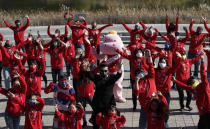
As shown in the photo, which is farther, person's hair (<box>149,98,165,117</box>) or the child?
the child

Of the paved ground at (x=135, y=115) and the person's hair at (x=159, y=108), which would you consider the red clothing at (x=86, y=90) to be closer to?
the paved ground at (x=135, y=115)

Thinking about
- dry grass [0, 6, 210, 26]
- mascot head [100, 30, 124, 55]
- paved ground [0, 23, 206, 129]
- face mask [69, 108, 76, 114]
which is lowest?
paved ground [0, 23, 206, 129]

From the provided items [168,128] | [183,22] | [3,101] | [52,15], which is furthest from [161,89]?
[52,15]

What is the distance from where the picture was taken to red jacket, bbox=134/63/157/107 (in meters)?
7.93

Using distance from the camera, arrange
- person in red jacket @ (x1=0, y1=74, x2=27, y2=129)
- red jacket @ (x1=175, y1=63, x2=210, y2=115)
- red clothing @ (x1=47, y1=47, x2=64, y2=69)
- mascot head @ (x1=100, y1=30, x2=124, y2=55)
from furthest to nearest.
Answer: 1. red clothing @ (x1=47, y1=47, x2=64, y2=69)
2. mascot head @ (x1=100, y1=30, x2=124, y2=55)
3. person in red jacket @ (x1=0, y1=74, x2=27, y2=129)
4. red jacket @ (x1=175, y1=63, x2=210, y2=115)

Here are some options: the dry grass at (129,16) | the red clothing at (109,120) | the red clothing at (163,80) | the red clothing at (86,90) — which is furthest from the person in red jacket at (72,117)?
the dry grass at (129,16)

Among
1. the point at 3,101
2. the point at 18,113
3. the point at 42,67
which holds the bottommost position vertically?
the point at 3,101

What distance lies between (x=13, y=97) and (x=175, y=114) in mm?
4297

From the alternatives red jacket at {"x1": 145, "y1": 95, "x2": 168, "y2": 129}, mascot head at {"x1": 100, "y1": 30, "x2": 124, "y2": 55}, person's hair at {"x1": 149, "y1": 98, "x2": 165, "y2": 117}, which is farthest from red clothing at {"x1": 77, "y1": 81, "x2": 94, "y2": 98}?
person's hair at {"x1": 149, "y1": 98, "x2": 165, "y2": 117}

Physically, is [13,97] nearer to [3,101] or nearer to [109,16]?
[3,101]

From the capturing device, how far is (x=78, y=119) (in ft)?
23.9

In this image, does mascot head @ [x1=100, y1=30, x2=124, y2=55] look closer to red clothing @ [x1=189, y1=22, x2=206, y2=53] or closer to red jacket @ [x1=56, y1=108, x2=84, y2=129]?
red clothing @ [x1=189, y1=22, x2=206, y2=53]

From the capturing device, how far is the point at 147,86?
7.99 meters

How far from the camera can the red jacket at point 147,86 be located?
793 cm
